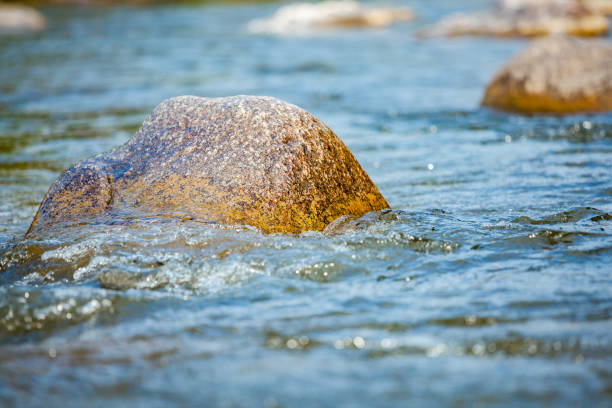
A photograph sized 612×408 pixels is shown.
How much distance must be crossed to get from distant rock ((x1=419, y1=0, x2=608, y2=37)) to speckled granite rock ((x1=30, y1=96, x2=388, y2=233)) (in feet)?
54.3

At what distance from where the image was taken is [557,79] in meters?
9.34

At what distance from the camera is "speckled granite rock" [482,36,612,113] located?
9.16 m

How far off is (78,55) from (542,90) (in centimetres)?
1384

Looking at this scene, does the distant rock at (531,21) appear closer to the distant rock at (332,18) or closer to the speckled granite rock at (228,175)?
the distant rock at (332,18)

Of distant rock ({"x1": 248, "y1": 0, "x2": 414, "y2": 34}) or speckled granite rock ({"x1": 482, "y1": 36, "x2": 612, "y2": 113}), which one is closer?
speckled granite rock ({"x1": 482, "y1": 36, "x2": 612, "y2": 113})

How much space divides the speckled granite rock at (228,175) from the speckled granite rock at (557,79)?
5.30 metres

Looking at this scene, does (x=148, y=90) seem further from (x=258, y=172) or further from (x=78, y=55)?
(x=258, y=172)

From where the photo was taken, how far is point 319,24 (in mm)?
26906

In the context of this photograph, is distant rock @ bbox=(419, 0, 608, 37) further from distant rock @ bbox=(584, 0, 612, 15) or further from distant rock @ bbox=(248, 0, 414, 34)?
distant rock @ bbox=(248, 0, 414, 34)

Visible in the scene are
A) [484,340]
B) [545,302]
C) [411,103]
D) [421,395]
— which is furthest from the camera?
[411,103]

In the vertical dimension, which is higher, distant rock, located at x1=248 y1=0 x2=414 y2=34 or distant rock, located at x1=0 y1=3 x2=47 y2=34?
distant rock, located at x1=0 y1=3 x2=47 y2=34

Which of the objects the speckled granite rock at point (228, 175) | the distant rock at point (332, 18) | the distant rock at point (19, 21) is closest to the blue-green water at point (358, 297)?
the speckled granite rock at point (228, 175)

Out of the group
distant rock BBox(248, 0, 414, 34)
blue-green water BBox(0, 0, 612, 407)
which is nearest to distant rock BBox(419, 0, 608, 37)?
distant rock BBox(248, 0, 414, 34)

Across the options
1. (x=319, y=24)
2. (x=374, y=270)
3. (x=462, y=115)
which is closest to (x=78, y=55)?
(x=319, y=24)
